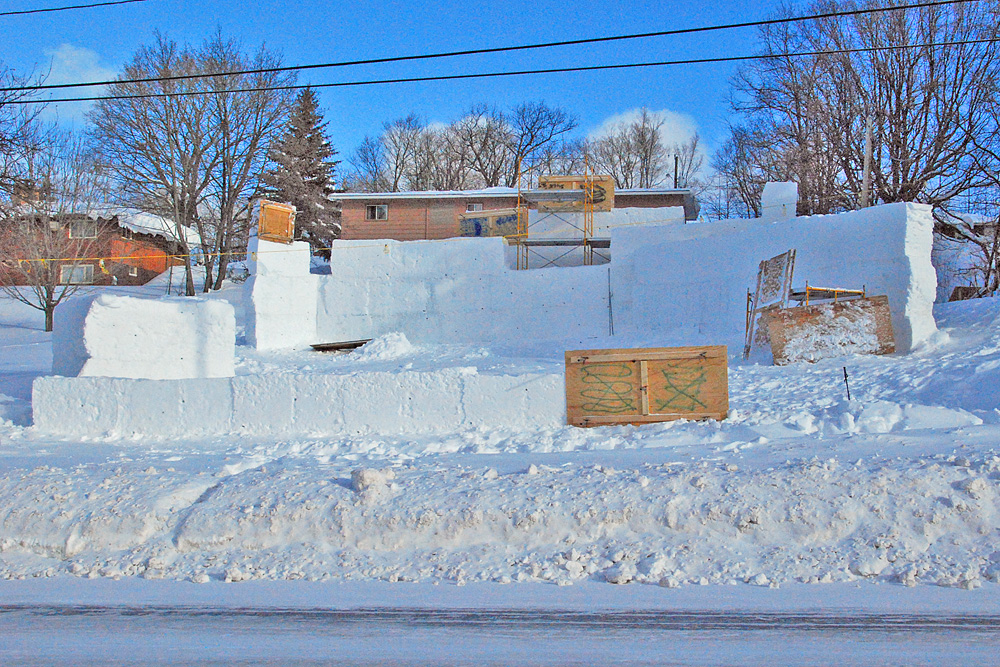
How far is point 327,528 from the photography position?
5727 millimetres

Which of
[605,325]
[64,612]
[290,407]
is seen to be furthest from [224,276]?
[64,612]

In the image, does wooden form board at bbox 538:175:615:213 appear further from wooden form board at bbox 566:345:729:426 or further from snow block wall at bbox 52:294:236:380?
wooden form board at bbox 566:345:729:426

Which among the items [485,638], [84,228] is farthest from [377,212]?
[485,638]

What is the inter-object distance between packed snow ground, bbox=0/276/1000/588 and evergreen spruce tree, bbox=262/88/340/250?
3011 centimetres

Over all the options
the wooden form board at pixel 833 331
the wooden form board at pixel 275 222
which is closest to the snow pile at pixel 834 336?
the wooden form board at pixel 833 331

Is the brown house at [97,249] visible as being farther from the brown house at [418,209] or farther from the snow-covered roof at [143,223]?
the brown house at [418,209]

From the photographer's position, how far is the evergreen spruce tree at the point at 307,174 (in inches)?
1432

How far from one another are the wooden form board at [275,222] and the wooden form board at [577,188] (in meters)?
9.23

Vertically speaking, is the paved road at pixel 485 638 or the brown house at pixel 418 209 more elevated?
the brown house at pixel 418 209

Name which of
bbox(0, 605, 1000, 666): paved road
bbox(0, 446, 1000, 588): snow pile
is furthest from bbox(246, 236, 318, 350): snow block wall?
bbox(0, 605, 1000, 666): paved road

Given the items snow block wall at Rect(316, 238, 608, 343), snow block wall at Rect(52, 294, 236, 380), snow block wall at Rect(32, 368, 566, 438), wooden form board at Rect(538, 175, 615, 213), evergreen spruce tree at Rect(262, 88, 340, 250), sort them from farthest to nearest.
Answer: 1. evergreen spruce tree at Rect(262, 88, 340, 250)
2. wooden form board at Rect(538, 175, 615, 213)
3. snow block wall at Rect(316, 238, 608, 343)
4. snow block wall at Rect(52, 294, 236, 380)
5. snow block wall at Rect(32, 368, 566, 438)

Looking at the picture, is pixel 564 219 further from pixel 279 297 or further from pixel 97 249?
pixel 97 249

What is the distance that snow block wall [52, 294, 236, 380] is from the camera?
11.1 meters

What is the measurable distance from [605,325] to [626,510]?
15439 millimetres
